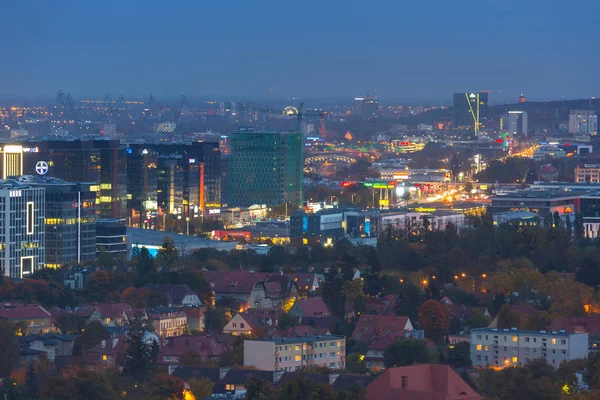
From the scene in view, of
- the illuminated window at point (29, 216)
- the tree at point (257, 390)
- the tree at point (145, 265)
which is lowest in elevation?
the tree at point (145, 265)

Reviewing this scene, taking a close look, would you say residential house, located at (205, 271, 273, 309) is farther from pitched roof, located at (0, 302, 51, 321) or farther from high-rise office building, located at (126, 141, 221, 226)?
high-rise office building, located at (126, 141, 221, 226)

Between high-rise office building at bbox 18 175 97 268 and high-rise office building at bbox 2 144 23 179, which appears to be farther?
high-rise office building at bbox 2 144 23 179

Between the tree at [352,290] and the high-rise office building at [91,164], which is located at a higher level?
the high-rise office building at [91,164]

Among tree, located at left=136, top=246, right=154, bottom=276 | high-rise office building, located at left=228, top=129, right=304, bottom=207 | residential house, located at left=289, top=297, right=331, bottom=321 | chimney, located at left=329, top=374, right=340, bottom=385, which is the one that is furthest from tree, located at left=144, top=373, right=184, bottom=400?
high-rise office building, located at left=228, top=129, right=304, bottom=207

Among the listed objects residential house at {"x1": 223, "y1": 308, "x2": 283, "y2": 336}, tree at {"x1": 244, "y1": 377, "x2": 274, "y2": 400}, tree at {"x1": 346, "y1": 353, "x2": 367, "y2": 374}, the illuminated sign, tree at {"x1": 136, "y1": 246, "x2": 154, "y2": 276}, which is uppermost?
the illuminated sign

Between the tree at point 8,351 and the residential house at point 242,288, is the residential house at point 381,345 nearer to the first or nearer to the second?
the tree at point 8,351

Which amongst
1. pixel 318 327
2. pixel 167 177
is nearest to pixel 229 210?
pixel 167 177

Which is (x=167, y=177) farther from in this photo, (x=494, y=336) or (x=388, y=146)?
(x=388, y=146)

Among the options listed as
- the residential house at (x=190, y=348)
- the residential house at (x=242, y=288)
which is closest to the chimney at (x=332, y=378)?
the residential house at (x=190, y=348)
